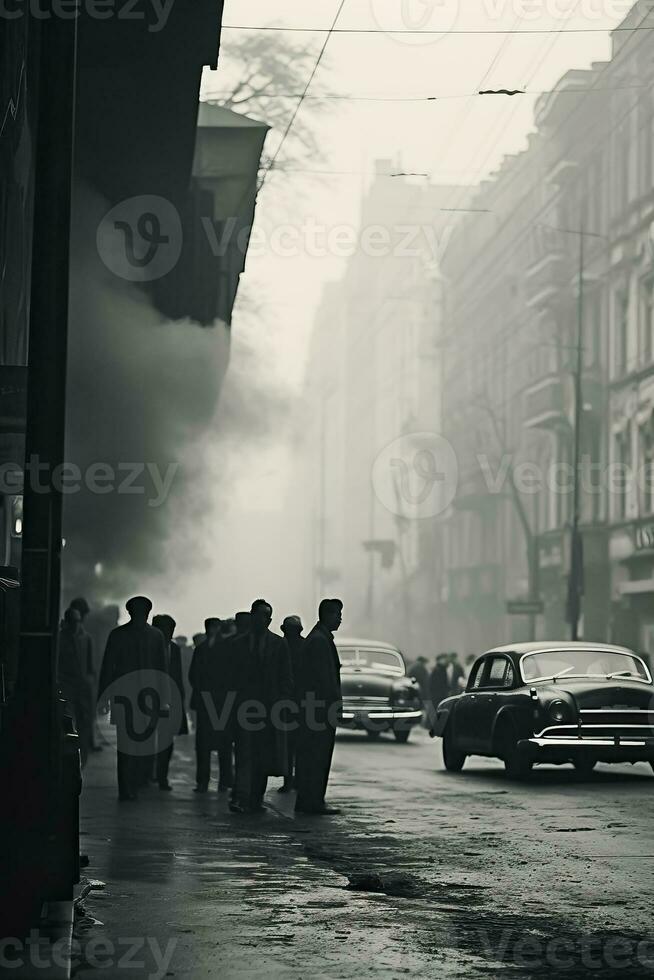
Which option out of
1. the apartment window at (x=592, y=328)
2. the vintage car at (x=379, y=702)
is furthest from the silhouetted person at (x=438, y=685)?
the apartment window at (x=592, y=328)

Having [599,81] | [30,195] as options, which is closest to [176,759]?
[30,195]

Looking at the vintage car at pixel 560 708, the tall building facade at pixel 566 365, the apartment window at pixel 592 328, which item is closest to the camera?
the vintage car at pixel 560 708

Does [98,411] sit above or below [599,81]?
below

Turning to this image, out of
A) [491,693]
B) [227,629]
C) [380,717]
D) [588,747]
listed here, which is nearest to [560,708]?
[588,747]

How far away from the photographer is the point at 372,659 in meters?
28.8

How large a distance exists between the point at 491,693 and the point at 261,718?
175 inches

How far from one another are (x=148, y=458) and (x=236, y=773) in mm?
15973

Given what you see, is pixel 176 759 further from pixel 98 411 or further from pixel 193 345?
pixel 193 345

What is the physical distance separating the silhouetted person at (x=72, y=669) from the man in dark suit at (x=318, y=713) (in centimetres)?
331

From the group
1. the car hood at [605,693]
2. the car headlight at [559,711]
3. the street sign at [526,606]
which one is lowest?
the car headlight at [559,711]

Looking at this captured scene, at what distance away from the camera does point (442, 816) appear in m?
13.6

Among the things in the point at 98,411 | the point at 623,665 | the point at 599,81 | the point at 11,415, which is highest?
the point at 599,81

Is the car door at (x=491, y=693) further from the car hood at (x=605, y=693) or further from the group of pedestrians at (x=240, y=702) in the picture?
the group of pedestrians at (x=240, y=702)

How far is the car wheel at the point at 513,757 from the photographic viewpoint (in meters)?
17.1
